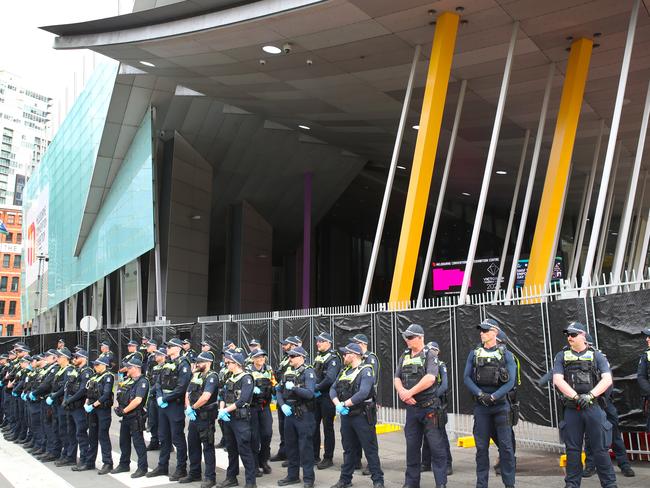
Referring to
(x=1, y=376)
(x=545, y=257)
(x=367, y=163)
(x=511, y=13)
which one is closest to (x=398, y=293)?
(x=545, y=257)

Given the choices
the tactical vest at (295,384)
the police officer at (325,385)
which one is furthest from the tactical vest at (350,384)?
the police officer at (325,385)

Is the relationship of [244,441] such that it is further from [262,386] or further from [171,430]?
[171,430]

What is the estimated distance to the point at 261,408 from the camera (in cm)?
884

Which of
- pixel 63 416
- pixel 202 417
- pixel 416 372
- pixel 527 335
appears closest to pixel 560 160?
pixel 527 335

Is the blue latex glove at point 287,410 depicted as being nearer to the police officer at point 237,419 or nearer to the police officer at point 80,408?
the police officer at point 237,419

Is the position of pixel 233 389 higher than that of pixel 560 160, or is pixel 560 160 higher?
pixel 560 160

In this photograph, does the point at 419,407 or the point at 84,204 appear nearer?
the point at 419,407

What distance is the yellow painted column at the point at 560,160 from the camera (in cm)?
1457

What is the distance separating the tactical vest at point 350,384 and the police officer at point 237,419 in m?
1.20

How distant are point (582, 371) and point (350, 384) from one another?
2.73 metres

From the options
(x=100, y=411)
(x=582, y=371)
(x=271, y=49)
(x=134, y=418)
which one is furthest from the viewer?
(x=271, y=49)

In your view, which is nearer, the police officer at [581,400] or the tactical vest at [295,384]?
the police officer at [581,400]

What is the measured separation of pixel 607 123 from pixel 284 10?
1366 cm

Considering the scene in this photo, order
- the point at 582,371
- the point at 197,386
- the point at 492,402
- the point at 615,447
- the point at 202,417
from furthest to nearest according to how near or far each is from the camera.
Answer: the point at 197,386
the point at 202,417
the point at 615,447
the point at 492,402
the point at 582,371
